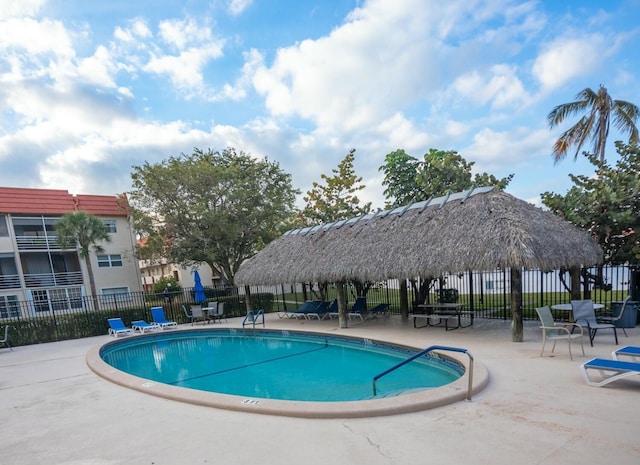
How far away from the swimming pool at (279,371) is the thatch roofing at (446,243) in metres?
2.25

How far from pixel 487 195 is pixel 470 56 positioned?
4.14 metres

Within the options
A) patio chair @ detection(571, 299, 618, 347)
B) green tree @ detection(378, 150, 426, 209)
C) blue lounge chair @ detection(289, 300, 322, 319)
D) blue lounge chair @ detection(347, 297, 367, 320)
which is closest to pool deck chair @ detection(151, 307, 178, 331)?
blue lounge chair @ detection(289, 300, 322, 319)

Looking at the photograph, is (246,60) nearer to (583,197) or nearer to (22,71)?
(22,71)

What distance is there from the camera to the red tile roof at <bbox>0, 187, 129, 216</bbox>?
71.4ft

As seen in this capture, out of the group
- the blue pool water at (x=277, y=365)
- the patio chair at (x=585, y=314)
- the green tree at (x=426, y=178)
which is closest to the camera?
the blue pool water at (x=277, y=365)

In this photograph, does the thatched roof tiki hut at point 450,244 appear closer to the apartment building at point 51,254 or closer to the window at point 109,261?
the apartment building at point 51,254

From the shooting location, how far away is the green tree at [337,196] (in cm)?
2188

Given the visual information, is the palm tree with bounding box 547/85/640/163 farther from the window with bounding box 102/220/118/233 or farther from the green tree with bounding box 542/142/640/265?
the window with bounding box 102/220/118/233

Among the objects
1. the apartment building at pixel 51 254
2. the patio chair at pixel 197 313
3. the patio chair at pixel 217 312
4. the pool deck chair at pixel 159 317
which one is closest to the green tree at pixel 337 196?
the patio chair at pixel 217 312

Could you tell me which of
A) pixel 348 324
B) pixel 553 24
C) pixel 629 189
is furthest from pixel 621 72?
pixel 348 324

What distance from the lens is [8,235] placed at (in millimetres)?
21562

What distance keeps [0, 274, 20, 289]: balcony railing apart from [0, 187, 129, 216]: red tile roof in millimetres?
4108

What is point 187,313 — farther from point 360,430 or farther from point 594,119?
point 594,119

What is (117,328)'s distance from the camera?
1305cm
